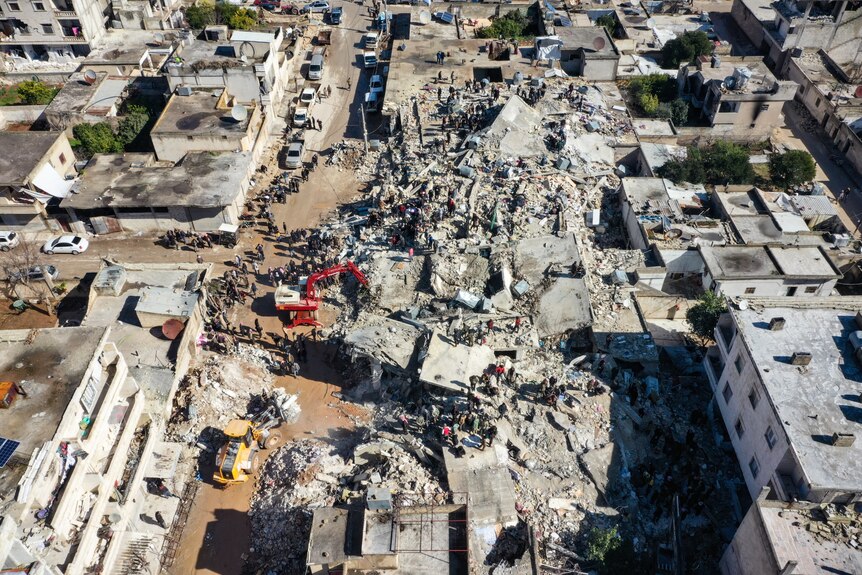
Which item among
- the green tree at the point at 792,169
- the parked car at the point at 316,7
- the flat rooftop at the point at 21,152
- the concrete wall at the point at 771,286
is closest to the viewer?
the concrete wall at the point at 771,286

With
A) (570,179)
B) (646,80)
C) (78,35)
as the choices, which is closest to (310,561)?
(570,179)

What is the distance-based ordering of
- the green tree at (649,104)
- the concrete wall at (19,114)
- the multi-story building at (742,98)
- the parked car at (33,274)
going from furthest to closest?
the concrete wall at (19,114)
the green tree at (649,104)
the multi-story building at (742,98)
the parked car at (33,274)

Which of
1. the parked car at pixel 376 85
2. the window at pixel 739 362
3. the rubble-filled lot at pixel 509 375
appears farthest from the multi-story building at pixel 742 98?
the window at pixel 739 362

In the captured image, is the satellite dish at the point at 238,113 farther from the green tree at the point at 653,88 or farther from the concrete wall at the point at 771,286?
the concrete wall at the point at 771,286

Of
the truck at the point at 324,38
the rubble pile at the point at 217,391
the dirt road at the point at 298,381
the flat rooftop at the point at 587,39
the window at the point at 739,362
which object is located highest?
the window at the point at 739,362

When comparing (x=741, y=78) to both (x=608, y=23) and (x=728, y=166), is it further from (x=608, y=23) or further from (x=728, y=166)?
(x=608, y=23)

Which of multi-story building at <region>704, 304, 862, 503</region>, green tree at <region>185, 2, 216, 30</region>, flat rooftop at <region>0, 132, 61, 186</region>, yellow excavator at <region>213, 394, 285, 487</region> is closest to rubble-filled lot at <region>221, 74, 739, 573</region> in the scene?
yellow excavator at <region>213, 394, 285, 487</region>
